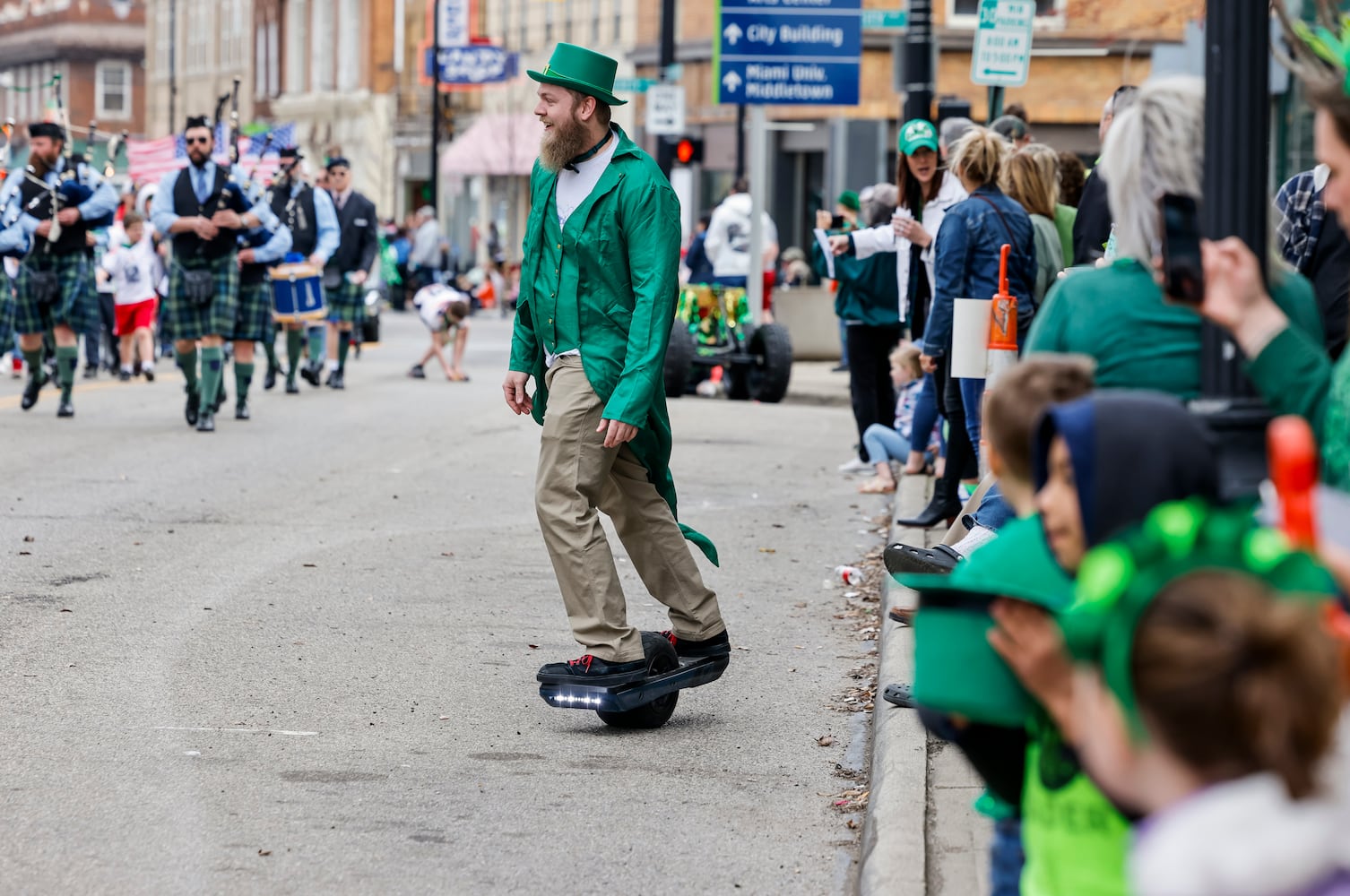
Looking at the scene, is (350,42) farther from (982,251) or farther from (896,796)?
(896,796)

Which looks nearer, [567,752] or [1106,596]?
[1106,596]

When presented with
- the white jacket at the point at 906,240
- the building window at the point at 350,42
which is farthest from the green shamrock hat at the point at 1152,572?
the building window at the point at 350,42

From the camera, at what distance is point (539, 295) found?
637 centimetres

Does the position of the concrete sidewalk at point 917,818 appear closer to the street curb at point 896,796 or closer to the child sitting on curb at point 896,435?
the street curb at point 896,796

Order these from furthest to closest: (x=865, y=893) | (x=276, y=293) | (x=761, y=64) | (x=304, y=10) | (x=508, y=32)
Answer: (x=304, y=10) → (x=508, y=32) → (x=761, y=64) → (x=276, y=293) → (x=865, y=893)

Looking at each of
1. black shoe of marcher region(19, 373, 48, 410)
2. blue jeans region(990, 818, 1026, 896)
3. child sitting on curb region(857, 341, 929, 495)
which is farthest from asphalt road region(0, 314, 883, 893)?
black shoe of marcher region(19, 373, 48, 410)

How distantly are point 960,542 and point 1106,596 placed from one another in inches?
178

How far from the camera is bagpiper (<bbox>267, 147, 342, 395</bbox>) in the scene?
19.0m

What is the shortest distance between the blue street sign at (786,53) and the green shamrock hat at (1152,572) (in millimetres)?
18104

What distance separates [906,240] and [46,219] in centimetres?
777

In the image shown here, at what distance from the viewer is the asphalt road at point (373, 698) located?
16.3 feet

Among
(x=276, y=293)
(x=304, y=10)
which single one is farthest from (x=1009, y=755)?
(x=304, y=10)

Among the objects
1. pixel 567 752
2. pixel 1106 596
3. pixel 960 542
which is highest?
pixel 1106 596

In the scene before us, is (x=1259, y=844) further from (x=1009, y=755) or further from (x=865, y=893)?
(x=865, y=893)
